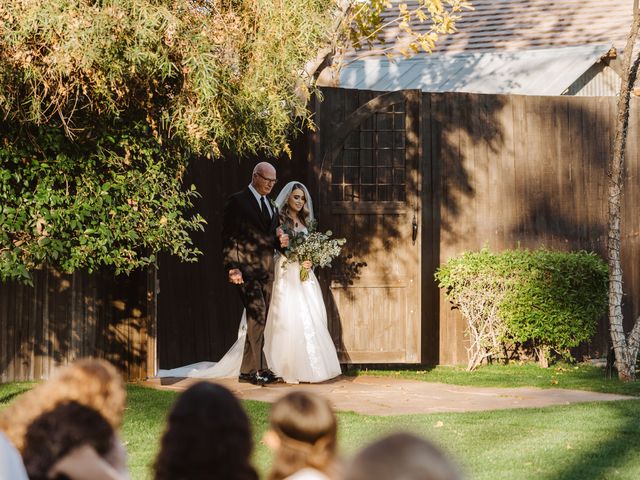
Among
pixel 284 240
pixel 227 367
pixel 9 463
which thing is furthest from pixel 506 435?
pixel 9 463

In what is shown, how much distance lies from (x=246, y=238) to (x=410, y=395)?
81.3 inches

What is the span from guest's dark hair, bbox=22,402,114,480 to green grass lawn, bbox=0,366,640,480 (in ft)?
9.44

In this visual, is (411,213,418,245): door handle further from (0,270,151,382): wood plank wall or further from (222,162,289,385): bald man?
(0,270,151,382): wood plank wall

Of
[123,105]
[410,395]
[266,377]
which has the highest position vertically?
[123,105]

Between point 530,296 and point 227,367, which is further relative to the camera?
point 530,296

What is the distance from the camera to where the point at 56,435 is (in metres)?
2.98

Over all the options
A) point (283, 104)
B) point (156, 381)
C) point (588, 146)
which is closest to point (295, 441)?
point (283, 104)

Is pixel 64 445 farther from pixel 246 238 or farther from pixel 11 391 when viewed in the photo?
pixel 246 238

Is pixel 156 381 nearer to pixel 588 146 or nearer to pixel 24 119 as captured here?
pixel 24 119

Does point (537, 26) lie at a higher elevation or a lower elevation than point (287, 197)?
higher

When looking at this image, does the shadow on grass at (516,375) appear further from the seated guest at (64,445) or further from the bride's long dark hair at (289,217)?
the seated guest at (64,445)

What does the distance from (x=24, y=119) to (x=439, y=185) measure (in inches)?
207

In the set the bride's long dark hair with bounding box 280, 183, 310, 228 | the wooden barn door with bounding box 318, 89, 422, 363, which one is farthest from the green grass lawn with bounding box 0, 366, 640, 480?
the wooden barn door with bounding box 318, 89, 422, 363

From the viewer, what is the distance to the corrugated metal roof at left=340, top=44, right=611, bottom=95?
15688 mm
